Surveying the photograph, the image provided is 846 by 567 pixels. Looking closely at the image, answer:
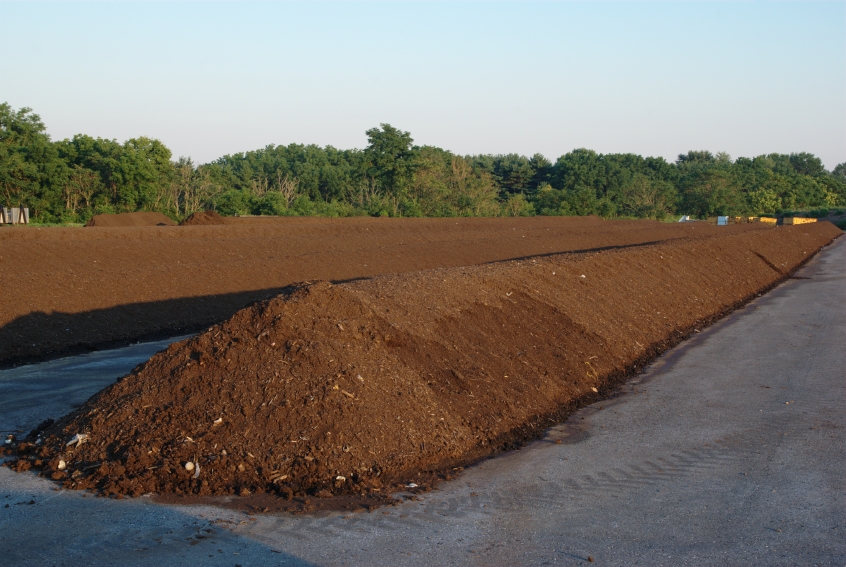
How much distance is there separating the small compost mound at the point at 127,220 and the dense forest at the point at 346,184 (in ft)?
21.0

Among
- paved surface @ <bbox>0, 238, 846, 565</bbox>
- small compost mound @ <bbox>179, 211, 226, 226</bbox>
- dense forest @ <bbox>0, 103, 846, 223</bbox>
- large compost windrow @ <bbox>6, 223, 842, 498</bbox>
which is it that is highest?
dense forest @ <bbox>0, 103, 846, 223</bbox>

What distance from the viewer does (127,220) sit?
46.8 m

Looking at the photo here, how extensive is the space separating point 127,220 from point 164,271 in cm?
2938

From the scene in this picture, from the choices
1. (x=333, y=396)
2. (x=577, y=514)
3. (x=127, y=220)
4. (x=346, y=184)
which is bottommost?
(x=577, y=514)

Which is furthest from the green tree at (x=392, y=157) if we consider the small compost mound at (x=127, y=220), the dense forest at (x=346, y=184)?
the small compost mound at (x=127, y=220)

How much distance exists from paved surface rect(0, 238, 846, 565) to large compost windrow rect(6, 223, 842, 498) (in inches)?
18.3

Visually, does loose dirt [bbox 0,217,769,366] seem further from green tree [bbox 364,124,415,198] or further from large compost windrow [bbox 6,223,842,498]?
green tree [bbox 364,124,415,198]

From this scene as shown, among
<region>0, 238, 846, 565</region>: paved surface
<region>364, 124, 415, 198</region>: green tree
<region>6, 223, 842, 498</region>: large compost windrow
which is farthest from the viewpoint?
<region>364, 124, 415, 198</region>: green tree

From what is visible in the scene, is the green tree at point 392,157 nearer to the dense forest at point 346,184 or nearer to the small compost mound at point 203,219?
the dense forest at point 346,184

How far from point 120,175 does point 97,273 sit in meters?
39.9

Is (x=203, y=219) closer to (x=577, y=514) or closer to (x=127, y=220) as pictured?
(x=127, y=220)

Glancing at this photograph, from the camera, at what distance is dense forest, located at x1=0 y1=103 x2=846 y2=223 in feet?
182

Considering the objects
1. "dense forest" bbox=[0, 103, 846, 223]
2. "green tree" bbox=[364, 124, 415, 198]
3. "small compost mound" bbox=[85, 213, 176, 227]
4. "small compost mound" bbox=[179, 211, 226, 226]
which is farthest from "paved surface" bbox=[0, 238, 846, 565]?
"green tree" bbox=[364, 124, 415, 198]

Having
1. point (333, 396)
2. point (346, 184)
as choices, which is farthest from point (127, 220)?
point (333, 396)
